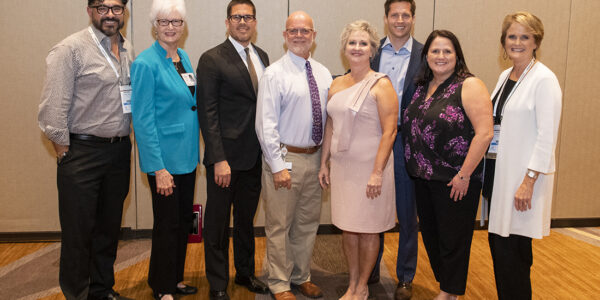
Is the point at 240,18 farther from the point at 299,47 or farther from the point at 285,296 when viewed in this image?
the point at 285,296

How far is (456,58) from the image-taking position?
8.62 feet

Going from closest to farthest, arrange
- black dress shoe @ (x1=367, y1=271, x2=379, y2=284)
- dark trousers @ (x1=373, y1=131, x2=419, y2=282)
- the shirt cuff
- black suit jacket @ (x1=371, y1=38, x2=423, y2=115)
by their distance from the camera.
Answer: the shirt cuff < black suit jacket @ (x1=371, y1=38, x2=423, y2=115) < dark trousers @ (x1=373, y1=131, x2=419, y2=282) < black dress shoe @ (x1=367, y1=271, x2=379, y2=284)

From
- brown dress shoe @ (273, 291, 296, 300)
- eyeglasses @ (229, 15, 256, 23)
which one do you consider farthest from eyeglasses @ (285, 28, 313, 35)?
brown dress shoe @ (273, 291, 296, 300)

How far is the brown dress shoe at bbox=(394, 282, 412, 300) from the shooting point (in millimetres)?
3125

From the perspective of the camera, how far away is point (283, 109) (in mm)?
2842

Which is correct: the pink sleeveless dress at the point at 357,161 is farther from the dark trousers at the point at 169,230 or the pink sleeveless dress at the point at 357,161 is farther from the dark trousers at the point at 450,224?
the dark trousers at the point at 169,230

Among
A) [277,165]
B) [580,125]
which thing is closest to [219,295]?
[277,165]

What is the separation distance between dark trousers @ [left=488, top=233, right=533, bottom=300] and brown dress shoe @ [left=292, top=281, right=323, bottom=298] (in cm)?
115

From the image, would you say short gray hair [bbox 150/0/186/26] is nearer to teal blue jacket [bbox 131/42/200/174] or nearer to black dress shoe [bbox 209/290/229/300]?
teal blue jacket [bbox 131/42/200/174]

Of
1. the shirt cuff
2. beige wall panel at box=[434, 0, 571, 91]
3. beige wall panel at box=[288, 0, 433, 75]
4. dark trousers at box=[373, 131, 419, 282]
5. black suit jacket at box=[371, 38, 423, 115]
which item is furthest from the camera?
beige wall panel at box=[434, 0, 571, 91]

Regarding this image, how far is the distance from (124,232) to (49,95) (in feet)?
7.06

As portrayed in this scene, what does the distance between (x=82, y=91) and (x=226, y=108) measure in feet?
2.62

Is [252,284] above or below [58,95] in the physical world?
below

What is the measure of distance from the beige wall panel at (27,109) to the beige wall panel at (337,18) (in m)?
1.97
